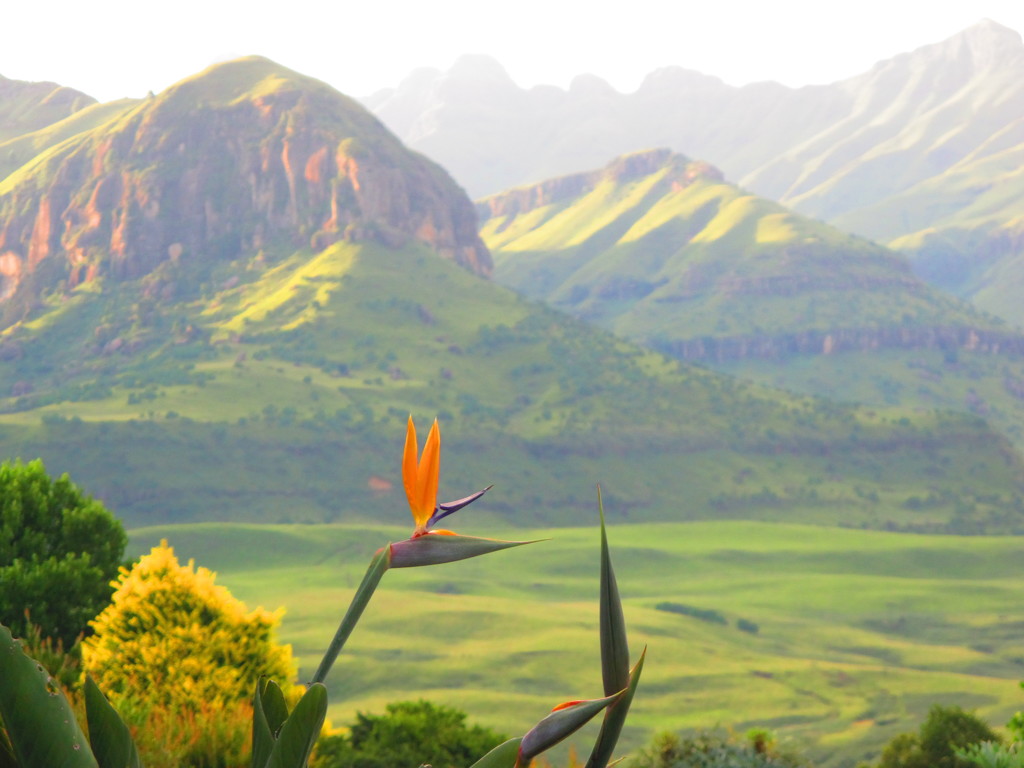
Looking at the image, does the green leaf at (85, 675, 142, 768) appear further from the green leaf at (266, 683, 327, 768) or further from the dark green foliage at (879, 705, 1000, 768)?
the dark green foliage at (879, 705, 1000, 768)

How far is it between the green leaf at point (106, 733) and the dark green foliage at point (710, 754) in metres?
9.27

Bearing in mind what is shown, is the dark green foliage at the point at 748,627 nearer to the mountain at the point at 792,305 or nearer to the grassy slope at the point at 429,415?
the grassy slope at the point at 429,415

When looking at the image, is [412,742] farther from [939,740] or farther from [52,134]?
[52,134]

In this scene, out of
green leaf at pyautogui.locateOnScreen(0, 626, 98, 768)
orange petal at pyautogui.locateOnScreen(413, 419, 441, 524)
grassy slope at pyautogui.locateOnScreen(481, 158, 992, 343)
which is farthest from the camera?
grassy slope at pyautogui.locateOnScreen(481, 158, 992, 343)

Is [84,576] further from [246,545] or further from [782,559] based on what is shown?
[782,559]

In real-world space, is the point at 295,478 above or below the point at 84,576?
below

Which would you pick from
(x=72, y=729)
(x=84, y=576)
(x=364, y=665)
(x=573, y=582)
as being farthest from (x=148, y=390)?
(x=72, y=729)

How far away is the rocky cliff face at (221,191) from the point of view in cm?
14688

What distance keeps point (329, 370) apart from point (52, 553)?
331ft

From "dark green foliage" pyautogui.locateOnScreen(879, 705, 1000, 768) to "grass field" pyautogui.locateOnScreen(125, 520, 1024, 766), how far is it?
3095 cm

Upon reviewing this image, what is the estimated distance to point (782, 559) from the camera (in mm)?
86375

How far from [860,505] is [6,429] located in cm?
7242

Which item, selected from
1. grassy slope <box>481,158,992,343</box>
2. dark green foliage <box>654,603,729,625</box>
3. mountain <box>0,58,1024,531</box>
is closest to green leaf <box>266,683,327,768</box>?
dark green foliage <box>654,603,729,625</box>

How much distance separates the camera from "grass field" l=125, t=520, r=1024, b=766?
52.1 metres
